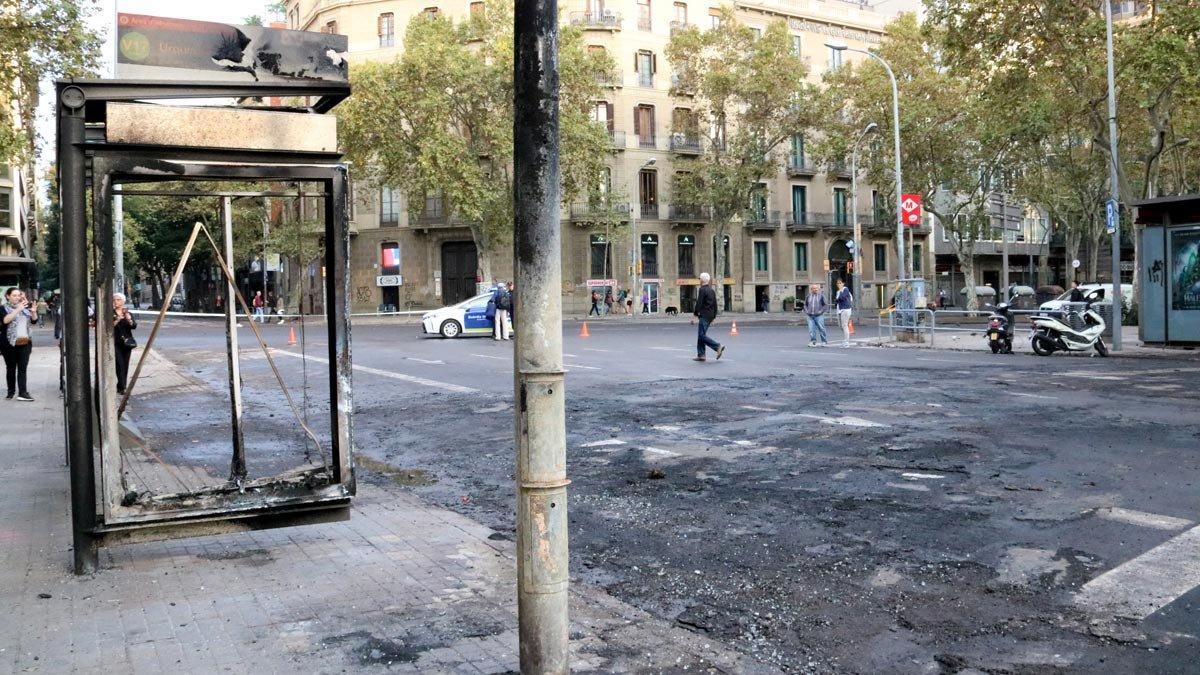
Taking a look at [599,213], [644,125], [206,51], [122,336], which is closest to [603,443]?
[206,51]

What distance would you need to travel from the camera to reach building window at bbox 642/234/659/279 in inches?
2340

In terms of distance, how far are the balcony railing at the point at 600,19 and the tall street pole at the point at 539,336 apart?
180 ft

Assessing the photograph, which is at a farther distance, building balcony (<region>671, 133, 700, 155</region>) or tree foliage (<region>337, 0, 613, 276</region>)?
building balcony (<region>671, 133, 700, 155</region>)

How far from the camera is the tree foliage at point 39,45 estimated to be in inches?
787

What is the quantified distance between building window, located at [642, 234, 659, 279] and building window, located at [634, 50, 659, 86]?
8831 mm

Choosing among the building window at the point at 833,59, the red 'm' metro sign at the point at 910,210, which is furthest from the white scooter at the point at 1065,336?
the building window at the point at 833,59

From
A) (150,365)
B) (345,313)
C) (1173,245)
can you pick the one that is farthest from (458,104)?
(345,313)

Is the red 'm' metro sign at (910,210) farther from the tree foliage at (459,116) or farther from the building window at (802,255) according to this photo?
the building window at (802,255)

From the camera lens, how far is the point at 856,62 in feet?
213

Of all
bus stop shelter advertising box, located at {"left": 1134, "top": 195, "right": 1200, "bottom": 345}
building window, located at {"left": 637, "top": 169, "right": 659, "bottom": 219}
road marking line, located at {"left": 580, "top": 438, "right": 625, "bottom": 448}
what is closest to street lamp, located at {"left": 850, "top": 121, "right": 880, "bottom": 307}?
building window, located at {"left": 637, "top": 169, "right": 659, "bottom": 219}

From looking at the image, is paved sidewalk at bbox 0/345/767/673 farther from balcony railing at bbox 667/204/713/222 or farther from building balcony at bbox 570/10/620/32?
balcony railing at bbox 667/204/713/222

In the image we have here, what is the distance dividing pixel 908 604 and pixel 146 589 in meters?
3.71

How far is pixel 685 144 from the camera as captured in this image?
60031 millimetres

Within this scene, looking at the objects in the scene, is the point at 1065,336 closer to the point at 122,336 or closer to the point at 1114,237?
the point at 1114,237
